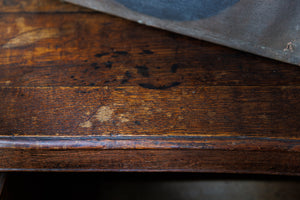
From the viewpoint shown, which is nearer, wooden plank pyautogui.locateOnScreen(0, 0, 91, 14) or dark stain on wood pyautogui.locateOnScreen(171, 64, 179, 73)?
dark stain on wood pyautogui.locateOnScreen(171, 64, 179, 73)

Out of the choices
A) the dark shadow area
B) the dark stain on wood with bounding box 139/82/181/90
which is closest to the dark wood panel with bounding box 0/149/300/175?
the dark stain on wood with bounding box 139/82/181/90

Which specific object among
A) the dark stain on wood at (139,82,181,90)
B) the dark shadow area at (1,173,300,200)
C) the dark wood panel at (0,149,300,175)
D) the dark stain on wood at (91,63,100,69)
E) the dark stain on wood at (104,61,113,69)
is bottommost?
the dark shadow area at (1,173,300,200)

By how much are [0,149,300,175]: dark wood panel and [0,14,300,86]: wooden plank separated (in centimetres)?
17

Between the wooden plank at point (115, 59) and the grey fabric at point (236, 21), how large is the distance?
0.09 feet

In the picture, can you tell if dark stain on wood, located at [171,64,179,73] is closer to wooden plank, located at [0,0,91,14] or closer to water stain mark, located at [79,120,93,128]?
water stain mark, located at [79,120,93,128]

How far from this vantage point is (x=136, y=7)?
71cm

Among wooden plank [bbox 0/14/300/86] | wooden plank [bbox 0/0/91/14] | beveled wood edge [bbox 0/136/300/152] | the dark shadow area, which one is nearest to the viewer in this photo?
beveled wood edge [bbox 0/136/300/152]

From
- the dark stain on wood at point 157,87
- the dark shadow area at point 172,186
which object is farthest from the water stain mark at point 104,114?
the dark shadow area at point 172,186

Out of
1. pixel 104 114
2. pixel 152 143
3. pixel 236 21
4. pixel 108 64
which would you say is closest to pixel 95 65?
pixel 108 64

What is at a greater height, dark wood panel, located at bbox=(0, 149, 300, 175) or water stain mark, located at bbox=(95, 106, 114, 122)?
water stain mark, located at bbox=(95, 106, 114, 122)

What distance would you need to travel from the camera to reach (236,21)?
0.62 m

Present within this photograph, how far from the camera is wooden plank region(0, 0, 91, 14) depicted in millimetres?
802

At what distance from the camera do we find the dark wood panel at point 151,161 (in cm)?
54

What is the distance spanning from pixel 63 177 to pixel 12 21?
577 millimetres
